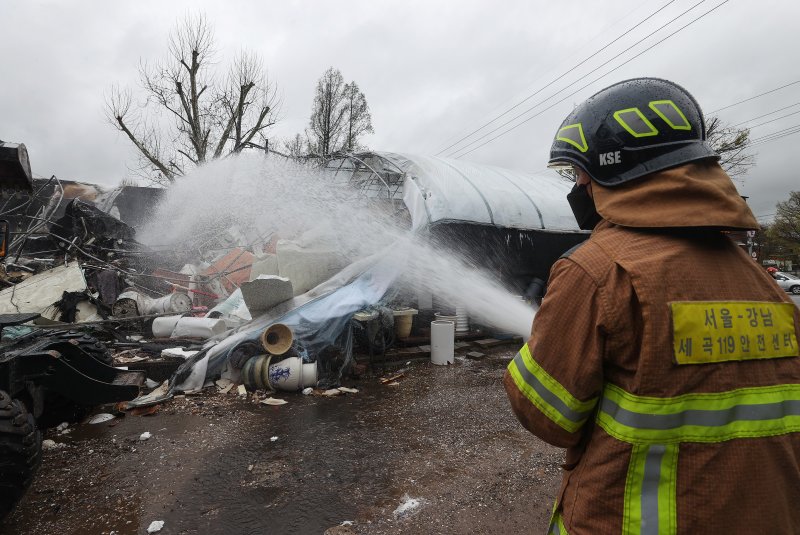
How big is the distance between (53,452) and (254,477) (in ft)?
6.67

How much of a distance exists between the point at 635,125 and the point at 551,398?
806 mm

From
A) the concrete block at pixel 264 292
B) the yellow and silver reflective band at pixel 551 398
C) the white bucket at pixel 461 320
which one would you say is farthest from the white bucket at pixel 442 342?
the yellow and silver reflective band at pixel 551 398

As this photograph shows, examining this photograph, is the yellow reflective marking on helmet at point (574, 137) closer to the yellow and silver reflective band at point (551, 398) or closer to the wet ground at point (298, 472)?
the yellow and silver reflective band at point (551, 398)

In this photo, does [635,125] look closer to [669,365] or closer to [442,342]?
[669,365]

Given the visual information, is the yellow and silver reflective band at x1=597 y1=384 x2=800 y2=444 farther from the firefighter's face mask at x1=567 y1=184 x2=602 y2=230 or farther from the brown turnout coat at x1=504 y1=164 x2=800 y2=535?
the firefighter's face mask at x1=567 y1=184 x2=602 y2=230

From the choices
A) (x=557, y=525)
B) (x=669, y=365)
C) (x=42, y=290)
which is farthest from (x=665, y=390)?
(x=42, y=290)

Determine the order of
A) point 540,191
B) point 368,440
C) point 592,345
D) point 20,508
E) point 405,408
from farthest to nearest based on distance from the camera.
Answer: point 540,191 < point 405,408 < point 368,440 < point 20,508 < point 592,345

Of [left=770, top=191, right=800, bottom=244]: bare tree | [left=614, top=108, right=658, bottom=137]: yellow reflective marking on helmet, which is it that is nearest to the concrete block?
[left=614, top=108, right=658, bottom=137]: yellow reflective marking on helmet

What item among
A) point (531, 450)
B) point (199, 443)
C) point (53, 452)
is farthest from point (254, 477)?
point (531, 450)

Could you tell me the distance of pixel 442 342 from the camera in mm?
7449

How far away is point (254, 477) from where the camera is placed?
367 centimetres

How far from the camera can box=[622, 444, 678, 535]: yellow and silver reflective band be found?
3.37 feet

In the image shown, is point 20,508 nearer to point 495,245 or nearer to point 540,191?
point 495,245

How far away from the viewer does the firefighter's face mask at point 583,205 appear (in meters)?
1.44
